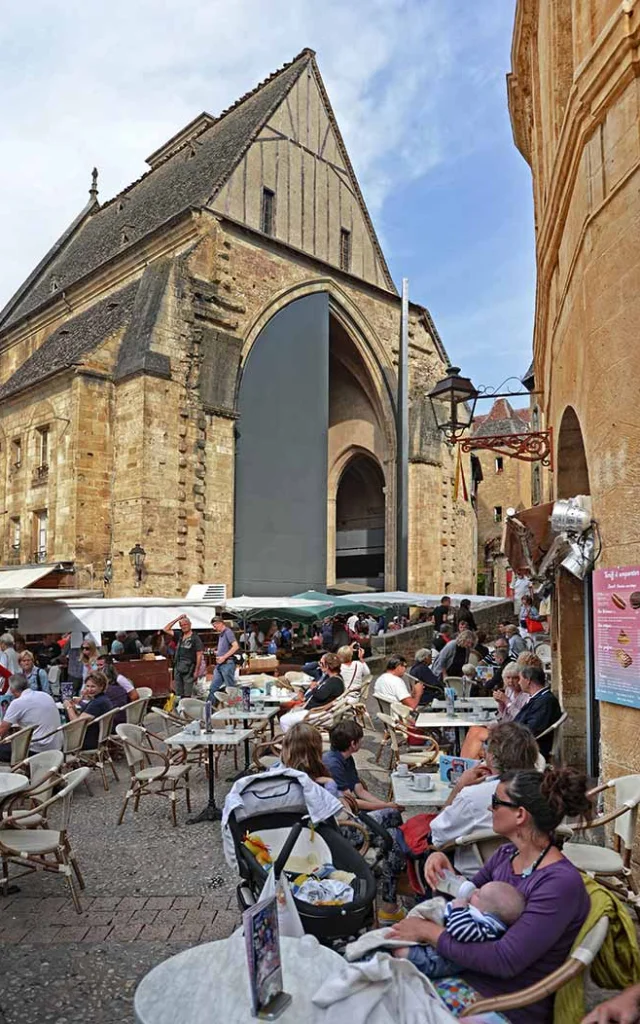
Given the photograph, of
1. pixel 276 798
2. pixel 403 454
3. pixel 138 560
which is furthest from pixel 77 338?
pixel 276 798

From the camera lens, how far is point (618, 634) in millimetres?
4434

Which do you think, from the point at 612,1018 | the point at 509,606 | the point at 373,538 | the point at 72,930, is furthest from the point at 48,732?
the point at 373,538

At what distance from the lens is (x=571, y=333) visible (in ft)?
19.6

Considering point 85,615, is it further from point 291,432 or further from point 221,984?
point 291,432

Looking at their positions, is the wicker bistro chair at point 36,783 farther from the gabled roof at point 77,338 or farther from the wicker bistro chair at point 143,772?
the gabled roof at point 77,338

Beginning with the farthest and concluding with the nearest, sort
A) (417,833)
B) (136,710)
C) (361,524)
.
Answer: (361,524)
(136,710)
(417,833)

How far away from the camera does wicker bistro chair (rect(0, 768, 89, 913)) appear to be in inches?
166

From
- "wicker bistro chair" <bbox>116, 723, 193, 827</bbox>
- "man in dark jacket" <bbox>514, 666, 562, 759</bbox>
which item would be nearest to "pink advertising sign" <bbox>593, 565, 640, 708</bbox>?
"man in dark jacket" <bbox>514, 666, 562, 759</bbox>

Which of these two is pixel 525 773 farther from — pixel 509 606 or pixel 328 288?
pixel 328 288

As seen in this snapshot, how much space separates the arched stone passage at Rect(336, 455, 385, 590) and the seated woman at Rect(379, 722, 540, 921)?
22.6 meters

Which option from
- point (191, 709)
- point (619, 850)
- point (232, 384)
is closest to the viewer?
point (619, 850)

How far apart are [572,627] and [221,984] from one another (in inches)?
244

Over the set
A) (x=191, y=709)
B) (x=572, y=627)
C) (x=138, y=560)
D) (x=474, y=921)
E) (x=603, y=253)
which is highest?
(x=603, y=253)

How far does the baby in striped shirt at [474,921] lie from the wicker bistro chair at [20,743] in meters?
4.60
